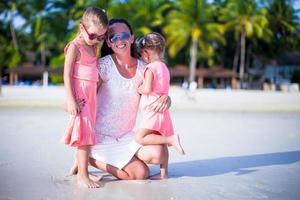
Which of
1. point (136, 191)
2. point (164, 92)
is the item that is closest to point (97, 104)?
point (164, 92)

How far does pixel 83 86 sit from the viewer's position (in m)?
3.52

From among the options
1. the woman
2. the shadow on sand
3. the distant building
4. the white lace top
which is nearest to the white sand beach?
the shadow on sand

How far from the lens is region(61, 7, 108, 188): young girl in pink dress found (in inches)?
136

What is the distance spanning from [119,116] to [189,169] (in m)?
1.09

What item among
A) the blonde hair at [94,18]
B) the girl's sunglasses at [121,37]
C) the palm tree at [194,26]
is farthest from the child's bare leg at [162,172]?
the palm tree at [194,26]

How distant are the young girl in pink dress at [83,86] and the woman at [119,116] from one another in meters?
0.18

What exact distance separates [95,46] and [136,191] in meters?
1.31

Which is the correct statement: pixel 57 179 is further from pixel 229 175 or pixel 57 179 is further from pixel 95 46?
pixel 229 175

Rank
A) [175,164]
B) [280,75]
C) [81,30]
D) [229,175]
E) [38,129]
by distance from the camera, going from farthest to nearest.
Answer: [280,75], [38,129], [175,164], [229,175], [81,30]

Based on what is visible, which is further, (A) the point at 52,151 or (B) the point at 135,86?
(A) the point at 52,151

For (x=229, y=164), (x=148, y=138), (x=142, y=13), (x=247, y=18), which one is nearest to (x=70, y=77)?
(x=148, y=138)

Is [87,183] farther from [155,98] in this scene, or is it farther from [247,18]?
[247,18]

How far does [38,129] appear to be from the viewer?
7512 millimetres

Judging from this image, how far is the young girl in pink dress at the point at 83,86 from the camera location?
11.3 ft
